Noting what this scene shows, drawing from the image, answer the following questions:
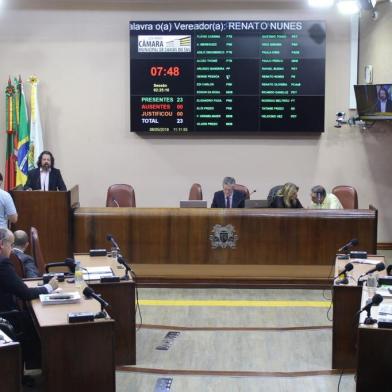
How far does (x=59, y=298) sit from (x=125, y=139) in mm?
5559

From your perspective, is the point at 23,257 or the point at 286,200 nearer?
the point at 23,257

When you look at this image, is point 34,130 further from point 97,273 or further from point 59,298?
point 59,298

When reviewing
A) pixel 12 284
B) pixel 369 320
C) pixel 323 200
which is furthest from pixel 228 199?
pixel 369 320

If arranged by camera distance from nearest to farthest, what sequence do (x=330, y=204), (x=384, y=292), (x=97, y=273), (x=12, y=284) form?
(x=12, y=284) < (x=384, y=292) < (x=97, y=273) < (x=330, y=204)

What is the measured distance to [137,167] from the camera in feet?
35.1

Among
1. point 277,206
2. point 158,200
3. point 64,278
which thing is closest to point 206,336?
point 64,278

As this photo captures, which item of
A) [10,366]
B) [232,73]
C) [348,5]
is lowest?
[10,366]

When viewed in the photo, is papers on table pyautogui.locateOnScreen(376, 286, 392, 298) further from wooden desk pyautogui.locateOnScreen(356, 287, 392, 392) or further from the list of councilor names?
the list of councilor names

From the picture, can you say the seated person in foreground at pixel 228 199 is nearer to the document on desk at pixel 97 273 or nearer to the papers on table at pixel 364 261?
the papers on table at pixel 364 261

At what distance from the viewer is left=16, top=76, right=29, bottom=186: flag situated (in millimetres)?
10312

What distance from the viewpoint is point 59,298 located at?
17.5 ft

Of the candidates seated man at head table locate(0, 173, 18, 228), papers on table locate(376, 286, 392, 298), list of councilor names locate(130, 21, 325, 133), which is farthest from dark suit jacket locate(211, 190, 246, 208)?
papers on table locate(376, 286, 392, 298)

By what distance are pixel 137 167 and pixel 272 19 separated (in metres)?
2.80

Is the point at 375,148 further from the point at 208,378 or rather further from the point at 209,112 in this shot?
Result: the point at 208,378
